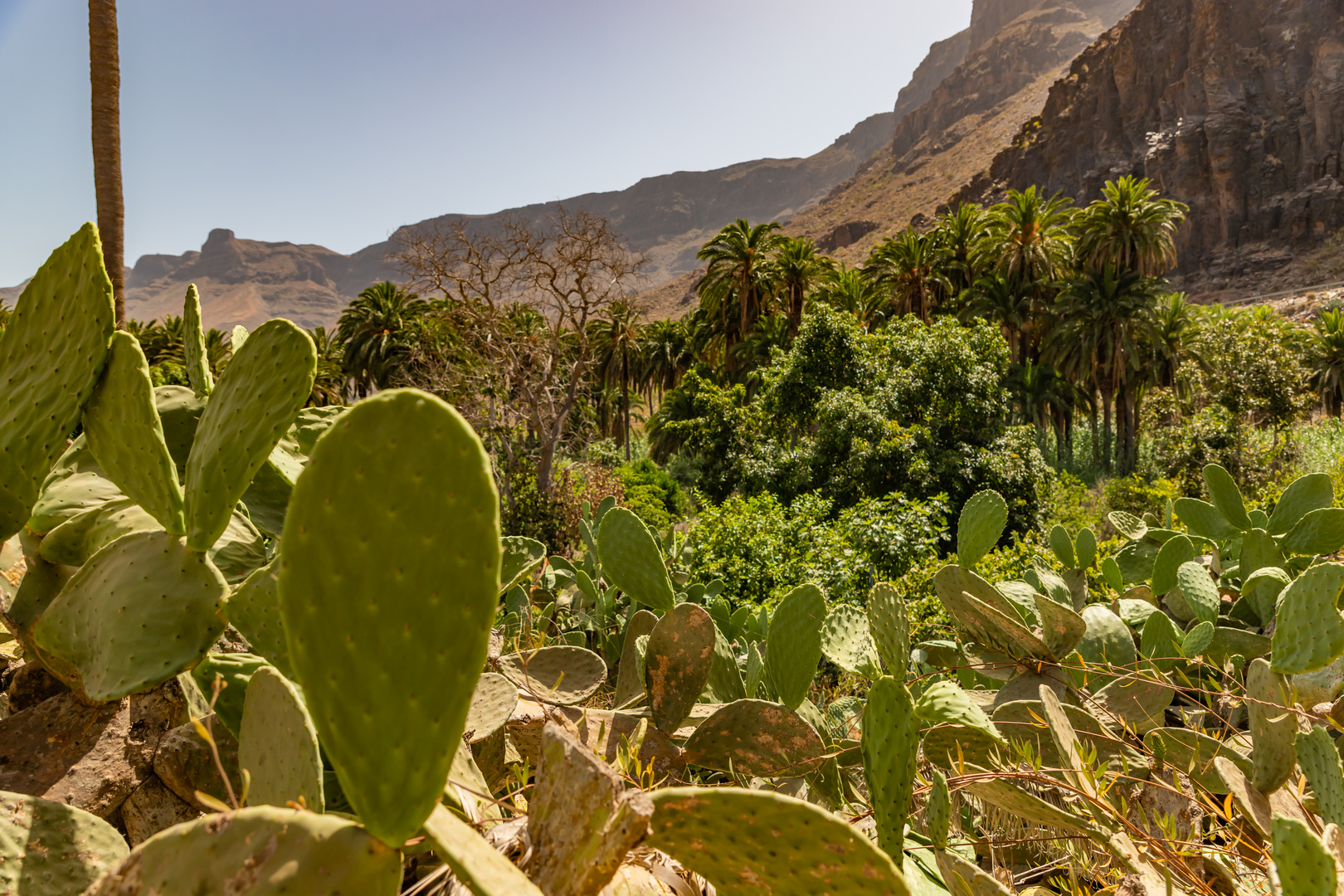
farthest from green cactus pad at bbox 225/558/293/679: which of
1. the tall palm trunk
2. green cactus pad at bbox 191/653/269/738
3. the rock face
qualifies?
the rock face

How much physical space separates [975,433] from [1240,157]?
7407cm

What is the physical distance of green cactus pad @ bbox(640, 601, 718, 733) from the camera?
1649 millimetres

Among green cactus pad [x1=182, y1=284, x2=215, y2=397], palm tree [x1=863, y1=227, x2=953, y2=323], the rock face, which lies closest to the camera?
green cactus pad [x1=182, y1=284, x2=215, y2=397]

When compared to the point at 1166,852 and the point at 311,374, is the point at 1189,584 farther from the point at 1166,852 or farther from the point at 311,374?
the point at 311,374

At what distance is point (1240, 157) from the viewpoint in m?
63.1

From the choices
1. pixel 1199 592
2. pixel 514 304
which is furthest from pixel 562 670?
pixel 514 304

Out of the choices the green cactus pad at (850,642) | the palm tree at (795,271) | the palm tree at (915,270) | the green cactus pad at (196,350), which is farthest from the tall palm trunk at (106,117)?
the palm tree at (915,270)

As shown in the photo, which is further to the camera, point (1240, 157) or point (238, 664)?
point (1240, 157)

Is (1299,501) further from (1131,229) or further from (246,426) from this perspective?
(1131,229)

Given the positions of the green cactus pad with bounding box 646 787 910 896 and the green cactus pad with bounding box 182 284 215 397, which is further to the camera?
the green cactus pad with bounding box 182 284 215 397

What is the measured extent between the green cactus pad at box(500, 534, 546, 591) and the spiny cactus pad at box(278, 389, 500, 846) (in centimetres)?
200

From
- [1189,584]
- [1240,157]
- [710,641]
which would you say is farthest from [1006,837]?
[1240,157]

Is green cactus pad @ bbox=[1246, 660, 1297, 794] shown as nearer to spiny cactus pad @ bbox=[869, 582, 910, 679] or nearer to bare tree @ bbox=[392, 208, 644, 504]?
spiny cactus pad @ bbox=[869, 582, 910, 679]

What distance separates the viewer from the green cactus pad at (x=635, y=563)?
2268 mm
